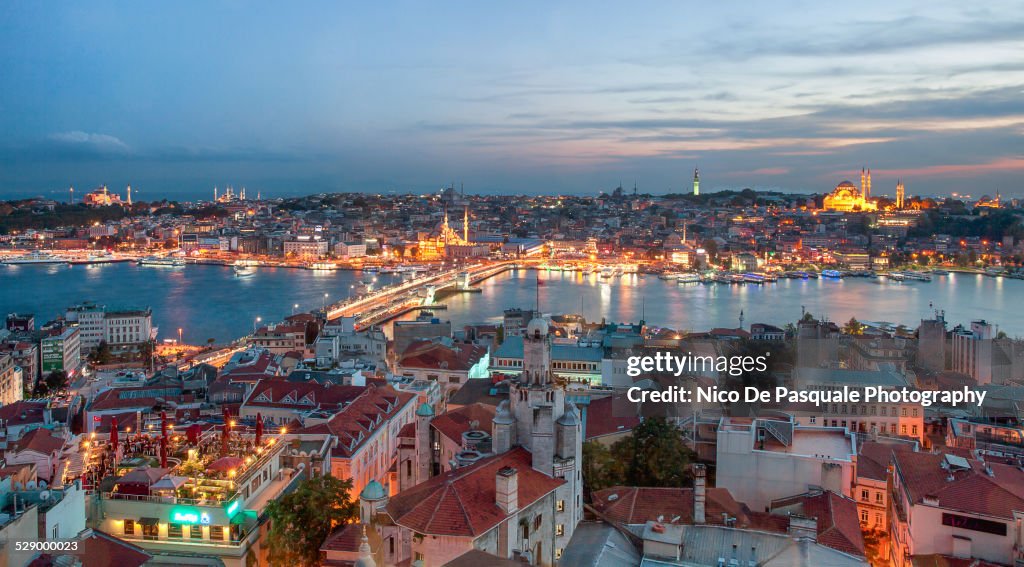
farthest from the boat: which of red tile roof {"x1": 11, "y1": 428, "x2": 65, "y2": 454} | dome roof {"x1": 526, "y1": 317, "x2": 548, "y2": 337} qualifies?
dome roof {"x1": 526, "y1": 317, "x2": 548, "y2": 337}

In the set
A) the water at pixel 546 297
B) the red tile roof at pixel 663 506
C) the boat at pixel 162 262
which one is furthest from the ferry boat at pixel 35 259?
the red tile roof at pixel 663 506

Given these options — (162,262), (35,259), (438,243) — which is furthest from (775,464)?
(35,259)

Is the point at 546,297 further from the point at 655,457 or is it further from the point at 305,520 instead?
the point at 305,520

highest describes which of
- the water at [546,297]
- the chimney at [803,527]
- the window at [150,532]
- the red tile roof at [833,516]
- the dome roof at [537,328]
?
the dome roof at [537,328]

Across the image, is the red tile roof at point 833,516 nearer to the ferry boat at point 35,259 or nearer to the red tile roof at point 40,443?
the red tile roof at point 40,443

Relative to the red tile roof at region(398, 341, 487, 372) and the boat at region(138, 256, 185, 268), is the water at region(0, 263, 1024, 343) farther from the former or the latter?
the red tile roof at region(398, 341, 487, 372)
